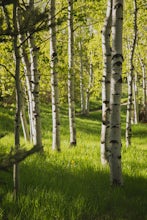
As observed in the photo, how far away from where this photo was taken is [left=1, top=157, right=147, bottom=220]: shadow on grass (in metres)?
4.71

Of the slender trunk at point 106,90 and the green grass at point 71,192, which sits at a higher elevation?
the slender trunk at point 106,90

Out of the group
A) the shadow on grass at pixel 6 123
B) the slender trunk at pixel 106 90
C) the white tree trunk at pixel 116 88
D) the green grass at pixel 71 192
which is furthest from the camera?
the shadow on grass at pixel 6 123

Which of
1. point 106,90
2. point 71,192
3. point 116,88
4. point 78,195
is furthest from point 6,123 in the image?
point 78,195

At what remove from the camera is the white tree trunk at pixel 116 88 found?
6.02m

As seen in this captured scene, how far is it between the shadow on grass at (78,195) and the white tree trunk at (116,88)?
0.43m

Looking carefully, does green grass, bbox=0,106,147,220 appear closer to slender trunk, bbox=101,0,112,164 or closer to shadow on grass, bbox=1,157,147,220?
shadow on grass, bbox=1,157,147,220

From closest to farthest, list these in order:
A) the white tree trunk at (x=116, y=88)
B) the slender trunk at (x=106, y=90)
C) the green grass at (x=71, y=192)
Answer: the green grass at (x=71, y=192)
the white tree trunk at (x=116, y=88)
the slender trunk at (x=106, y=90)

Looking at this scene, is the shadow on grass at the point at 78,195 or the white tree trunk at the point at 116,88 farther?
the white tree trunk at the point at 116,88

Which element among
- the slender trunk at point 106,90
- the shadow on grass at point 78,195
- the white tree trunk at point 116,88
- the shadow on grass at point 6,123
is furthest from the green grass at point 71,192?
the shadow on grass at point 6,123

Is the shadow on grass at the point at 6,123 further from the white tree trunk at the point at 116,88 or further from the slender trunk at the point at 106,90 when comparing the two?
the white tree trunk at the point at 116,88

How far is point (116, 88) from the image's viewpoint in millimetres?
6062

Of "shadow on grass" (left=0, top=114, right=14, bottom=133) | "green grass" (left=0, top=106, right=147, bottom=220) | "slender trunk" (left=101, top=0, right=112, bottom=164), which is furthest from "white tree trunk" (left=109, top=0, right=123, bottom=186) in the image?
"shadow on grass" (left=0, top=114, right=14, bottom=133)

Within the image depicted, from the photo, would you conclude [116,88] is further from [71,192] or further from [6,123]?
[6,123]

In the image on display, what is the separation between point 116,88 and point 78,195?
7.26 feet
